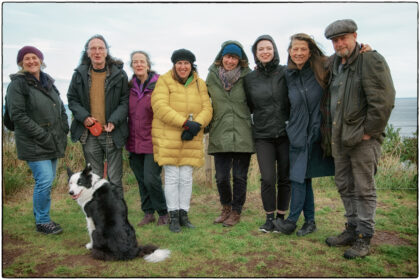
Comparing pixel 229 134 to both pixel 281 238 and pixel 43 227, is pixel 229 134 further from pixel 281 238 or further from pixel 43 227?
pixel 43 227

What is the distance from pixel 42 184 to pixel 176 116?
1.85 metres

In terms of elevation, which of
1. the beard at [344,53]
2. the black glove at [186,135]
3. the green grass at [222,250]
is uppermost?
the beard at [344,53]

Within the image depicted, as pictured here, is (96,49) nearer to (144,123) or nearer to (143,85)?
(143,85)

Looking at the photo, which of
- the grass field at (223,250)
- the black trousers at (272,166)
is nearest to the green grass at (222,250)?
the grass field at (223,250)

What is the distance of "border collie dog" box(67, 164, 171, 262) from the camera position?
11.6 feet

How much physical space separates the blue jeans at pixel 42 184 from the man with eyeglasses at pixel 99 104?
476mm

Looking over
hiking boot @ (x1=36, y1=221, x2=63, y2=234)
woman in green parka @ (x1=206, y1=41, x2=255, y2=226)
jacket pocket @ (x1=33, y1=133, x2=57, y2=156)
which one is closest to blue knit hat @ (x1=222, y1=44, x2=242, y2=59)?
woman in green parka @ (x1=206, y1=41, x2=255, y2=226)

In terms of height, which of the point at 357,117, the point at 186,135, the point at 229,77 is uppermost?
the point at 229,77

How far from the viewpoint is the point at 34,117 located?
4270 mm

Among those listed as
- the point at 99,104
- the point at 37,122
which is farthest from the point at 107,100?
the point at 37,122

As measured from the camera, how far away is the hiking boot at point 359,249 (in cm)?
361

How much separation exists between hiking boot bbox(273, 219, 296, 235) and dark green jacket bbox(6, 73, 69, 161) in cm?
290

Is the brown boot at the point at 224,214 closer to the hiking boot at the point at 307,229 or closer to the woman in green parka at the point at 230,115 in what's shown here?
the woman in green parka at the point at 230,115

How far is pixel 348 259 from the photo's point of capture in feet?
11.8
